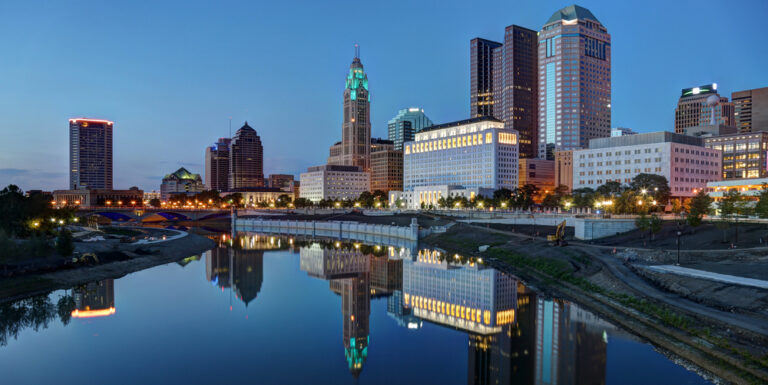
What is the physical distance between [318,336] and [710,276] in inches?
1282

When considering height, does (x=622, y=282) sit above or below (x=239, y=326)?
above

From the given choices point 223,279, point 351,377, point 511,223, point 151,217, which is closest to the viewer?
point 351,377

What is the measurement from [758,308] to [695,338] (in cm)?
547

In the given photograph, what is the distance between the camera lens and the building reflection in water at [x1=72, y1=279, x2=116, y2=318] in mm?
44469

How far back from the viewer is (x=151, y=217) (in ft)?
593

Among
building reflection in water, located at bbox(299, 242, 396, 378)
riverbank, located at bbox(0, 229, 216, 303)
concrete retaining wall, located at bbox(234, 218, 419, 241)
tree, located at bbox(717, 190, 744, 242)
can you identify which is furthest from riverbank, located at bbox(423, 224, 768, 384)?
riverbank, located at bbox(0, 229, 216, 303)

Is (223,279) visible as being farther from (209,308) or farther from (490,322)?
(490,322)

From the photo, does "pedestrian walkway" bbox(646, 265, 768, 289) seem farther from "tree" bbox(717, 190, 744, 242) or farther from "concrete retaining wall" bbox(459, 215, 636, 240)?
"concrete retaining wall" bbox(459, 215, 636, 240)

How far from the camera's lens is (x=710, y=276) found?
40844mm

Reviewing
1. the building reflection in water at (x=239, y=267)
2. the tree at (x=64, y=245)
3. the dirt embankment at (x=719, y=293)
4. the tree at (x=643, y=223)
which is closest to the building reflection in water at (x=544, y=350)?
the dirt embankment at (x=719, y=293)

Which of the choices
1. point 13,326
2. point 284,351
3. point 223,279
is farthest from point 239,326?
point 223,279

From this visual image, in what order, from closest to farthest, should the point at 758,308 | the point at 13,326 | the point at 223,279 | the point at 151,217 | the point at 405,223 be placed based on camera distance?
the point at 758,308
the point at 13,326
the point at 223,279
the point at 405,223
the point at 151,217

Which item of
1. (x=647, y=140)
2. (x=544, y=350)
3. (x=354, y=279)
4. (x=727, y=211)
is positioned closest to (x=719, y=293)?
(x=544, y=350)

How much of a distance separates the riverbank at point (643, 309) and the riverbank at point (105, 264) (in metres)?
50.9
